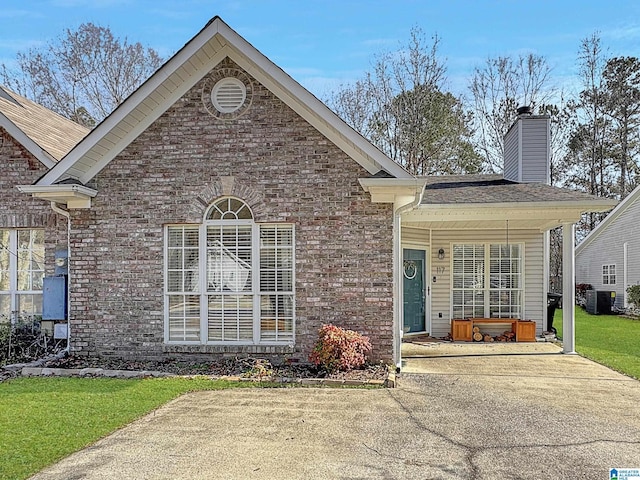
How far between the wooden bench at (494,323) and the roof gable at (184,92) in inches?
233

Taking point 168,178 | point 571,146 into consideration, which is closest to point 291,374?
point 168,178

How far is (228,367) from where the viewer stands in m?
9.08

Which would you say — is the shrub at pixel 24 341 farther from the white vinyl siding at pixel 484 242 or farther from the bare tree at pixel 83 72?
the bare tree at pixel 83 72

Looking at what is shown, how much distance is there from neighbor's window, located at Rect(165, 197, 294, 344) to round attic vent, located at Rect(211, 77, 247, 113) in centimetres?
157

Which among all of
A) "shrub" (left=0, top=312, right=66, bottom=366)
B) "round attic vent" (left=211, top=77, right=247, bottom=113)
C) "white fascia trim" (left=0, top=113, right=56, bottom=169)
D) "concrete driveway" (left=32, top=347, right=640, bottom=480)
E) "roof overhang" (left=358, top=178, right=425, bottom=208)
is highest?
"round attic vent" (left=211, top=77, right=247, bottom=113)

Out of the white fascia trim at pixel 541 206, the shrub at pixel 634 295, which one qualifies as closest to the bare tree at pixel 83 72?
the white fascia trim at pixel 541 206

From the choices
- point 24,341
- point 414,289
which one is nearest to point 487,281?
point 414,289

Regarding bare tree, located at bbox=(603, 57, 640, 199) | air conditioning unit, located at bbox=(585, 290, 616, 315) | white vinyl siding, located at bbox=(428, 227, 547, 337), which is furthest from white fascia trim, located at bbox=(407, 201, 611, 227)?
bare tree, located at bbox=(603, 57, 640, 199)

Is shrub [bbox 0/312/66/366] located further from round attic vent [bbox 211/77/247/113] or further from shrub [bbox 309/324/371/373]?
round attic vent [bbox 211/77/247/113]

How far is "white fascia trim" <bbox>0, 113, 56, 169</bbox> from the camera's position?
10.7 metres

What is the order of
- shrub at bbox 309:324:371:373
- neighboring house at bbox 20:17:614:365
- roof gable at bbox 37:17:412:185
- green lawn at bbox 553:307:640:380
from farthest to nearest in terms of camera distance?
green lawn at bbox 553:307:640:380 → neighboring house at bbox 20:17:614:365 → roof gable at bbox 37:17:412:185 → shrub at bbox 309:324:371:373

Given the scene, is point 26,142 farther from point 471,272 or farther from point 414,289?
point 471,272

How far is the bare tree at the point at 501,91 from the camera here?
2908cm

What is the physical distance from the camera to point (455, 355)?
436 inches
